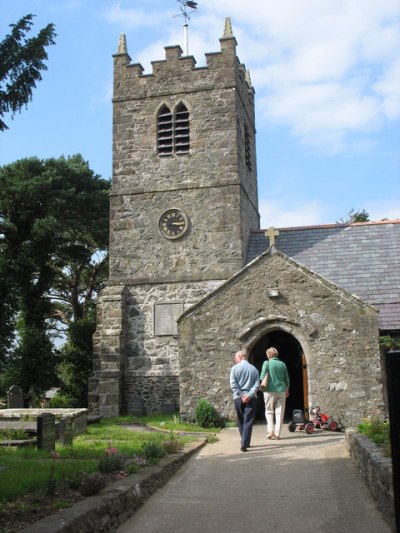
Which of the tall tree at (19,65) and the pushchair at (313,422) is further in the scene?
the pushchair at (313,422)

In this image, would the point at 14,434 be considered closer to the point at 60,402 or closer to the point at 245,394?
the point at 245,394

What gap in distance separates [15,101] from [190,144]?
13547mm

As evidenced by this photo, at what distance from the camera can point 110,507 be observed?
5.71 m

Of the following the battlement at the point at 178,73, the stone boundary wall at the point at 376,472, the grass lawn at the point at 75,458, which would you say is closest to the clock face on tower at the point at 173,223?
the battlement at the point at 178,73

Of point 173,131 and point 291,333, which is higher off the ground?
point 173,131

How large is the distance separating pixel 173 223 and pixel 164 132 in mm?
3493

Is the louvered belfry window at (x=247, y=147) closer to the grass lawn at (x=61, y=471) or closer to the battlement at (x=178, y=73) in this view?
the battlement at (x=178, y=73)

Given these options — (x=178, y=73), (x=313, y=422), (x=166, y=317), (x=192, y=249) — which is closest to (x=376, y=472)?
(x=313, y=422)

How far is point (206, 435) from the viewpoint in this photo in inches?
466

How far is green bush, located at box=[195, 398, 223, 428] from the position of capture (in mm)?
13328

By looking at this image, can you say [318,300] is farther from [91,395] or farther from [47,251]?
[47,251]

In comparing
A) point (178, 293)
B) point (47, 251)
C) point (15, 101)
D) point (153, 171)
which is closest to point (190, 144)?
point (153, 171)

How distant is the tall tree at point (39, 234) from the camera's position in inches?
952

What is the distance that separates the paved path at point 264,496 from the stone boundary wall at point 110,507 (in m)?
0.12
